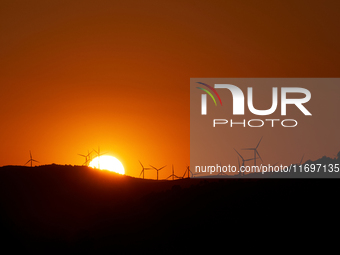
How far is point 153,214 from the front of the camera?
33.4 metres

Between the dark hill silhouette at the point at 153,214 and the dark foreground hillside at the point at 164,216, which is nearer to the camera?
the dark foreground hillside at the point at 164,216

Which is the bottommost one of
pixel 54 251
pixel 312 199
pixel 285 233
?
pixel 54 251

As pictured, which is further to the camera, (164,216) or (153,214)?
(153,214)

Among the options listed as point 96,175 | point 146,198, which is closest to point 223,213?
point 146,198

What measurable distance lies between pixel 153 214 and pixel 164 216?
1352 mm

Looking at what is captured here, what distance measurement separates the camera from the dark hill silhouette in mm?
28969

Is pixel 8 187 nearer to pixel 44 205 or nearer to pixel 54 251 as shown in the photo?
pixel 44 205

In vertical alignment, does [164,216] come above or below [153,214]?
below

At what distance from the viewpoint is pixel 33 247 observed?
31.4 meters

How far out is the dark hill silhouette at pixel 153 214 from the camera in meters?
29.0

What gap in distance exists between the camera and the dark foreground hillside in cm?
2858

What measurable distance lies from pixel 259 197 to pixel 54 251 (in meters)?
17.6

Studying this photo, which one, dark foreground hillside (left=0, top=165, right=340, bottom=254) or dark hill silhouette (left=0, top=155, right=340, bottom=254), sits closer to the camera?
dark foreground hillside (left=0, top=165, right=340, bottom=254)

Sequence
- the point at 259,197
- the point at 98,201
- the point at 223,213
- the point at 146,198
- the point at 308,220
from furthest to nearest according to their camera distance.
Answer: the point at 98,201 → the point at 146,198 → the point at 259,197 → the point at 223,213 → the point at 308,220
